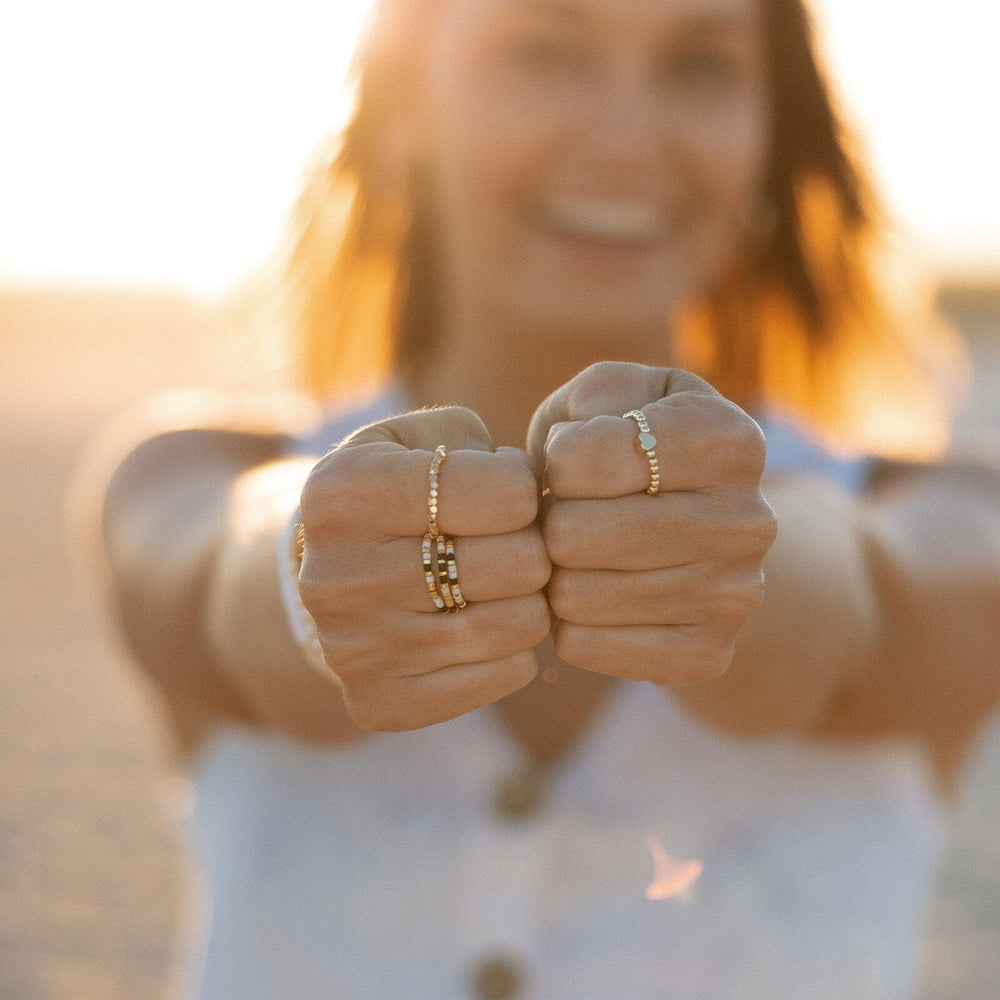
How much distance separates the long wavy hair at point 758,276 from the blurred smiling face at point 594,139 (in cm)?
23

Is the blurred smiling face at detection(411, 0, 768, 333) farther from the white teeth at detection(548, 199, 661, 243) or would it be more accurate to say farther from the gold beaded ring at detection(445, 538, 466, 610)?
the gold beaded ring at detection(445, 538, 466, 610)

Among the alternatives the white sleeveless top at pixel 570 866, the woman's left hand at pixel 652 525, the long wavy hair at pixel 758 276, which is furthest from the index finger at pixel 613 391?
the long wavy hair at pixel 758 276

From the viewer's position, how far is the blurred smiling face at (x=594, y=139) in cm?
163

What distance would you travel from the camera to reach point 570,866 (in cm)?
147

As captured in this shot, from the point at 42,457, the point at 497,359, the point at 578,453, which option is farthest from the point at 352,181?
the point at 42,457

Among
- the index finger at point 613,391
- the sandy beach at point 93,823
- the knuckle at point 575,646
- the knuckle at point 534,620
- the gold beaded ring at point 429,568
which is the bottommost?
the sandy beach at point 93,823

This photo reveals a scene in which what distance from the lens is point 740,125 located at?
171 cm

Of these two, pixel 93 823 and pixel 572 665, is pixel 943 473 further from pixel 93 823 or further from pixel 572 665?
pixel 93 823

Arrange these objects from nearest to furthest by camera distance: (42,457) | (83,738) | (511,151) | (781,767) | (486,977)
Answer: (486,977)
(781,767)
(511,151)
(83,738)
(42,457)

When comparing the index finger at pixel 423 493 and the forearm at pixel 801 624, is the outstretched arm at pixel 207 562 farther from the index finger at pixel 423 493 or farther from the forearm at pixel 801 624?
the forearm at pixel 801 624

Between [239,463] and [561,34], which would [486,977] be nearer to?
[239,463]

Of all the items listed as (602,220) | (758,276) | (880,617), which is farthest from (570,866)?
(758,276)

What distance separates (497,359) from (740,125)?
0.57m

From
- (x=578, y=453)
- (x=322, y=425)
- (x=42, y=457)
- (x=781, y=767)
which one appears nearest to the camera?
(x=578, y=453)
